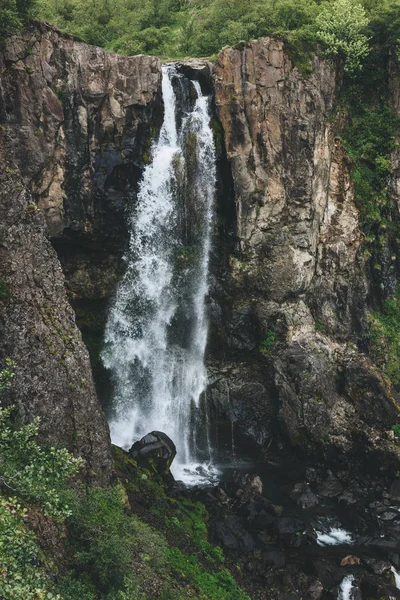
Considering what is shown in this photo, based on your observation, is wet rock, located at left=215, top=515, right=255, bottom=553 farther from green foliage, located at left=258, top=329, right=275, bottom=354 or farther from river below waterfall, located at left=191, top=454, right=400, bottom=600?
green foliage, located at left=258, top=329, right=275, bottom=354

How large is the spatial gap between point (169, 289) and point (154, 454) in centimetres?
923

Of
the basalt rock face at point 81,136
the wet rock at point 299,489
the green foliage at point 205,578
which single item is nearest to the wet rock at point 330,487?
the wet rock at point 299,489

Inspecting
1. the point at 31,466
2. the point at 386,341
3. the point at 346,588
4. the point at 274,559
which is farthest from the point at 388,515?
the point at 31,466

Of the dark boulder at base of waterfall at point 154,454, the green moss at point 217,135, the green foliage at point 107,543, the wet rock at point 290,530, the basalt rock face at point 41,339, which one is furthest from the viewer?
the green moss at point 217,135

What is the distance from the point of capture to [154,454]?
71.8 ft

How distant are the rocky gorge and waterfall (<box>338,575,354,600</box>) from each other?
4.64 feet

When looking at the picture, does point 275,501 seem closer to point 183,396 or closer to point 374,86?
→ point 183,396

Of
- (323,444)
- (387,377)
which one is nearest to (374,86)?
(387,377)

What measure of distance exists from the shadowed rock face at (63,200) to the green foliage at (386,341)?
49.6 ft

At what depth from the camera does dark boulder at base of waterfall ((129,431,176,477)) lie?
2159 cm

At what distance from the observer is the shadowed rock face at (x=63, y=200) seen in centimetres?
1543

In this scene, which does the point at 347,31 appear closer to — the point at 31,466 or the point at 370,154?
the point at 370,154

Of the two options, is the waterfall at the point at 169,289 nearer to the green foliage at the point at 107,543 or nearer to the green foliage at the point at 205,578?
the green foliage at the point at 205,578

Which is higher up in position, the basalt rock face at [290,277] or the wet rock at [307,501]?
the basalt rock face at [290,277]
